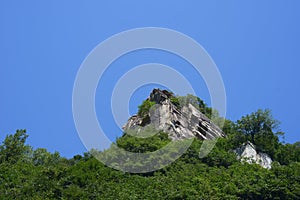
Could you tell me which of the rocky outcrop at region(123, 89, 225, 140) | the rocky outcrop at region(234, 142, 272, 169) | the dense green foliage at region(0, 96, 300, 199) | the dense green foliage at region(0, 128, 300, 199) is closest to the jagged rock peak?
the rocky outcrop at region(123, 89, 225, 140)

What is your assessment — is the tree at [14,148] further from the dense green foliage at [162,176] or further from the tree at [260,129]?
the tree at [260,129]

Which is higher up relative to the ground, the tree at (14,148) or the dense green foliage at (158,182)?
the tree at (14,148)

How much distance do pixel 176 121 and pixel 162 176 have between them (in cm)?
1320

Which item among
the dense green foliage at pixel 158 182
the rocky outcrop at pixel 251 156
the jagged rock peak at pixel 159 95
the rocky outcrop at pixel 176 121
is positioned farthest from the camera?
the jagged rock peak at pixel 159 95

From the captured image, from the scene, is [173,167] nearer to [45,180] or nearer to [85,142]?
[85,142]

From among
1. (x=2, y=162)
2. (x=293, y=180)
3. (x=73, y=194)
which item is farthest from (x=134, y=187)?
(x=2, y=162)

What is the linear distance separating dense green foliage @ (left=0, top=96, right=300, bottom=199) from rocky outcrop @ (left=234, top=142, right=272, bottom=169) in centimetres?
68

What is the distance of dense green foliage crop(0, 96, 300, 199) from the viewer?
99.0 ft

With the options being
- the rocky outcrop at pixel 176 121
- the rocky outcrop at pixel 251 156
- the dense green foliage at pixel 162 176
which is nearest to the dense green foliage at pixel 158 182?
the dense green foliage at pixel 162 176

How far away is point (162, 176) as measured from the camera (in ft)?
114

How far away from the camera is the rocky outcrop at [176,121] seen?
4641cm

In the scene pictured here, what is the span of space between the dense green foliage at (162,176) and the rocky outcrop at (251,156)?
2.22ft

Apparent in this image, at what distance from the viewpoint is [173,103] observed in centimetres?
5128

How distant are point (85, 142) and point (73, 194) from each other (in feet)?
13.4
